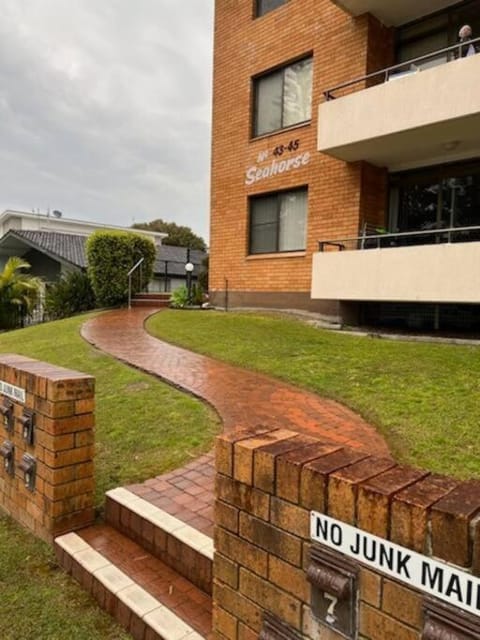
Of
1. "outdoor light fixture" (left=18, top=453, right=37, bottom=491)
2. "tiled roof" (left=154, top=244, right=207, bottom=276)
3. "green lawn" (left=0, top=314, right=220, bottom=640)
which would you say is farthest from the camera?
"tiled roof" (left=154, top=244, right=207, bottom=276)

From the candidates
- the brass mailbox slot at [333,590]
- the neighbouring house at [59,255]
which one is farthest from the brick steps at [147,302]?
the brass mailbox slot at [333,590]

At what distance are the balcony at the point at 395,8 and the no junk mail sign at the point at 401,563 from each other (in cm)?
1159

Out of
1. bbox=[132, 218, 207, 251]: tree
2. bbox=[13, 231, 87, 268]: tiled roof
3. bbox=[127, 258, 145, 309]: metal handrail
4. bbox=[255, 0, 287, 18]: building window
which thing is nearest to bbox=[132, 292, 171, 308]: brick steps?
bbox=[127, 258, 145, 309]: metal handrail

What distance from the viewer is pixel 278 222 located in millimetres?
12516

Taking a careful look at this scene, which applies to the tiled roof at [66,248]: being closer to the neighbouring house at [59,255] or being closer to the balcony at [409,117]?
the neighbouring house at [59,255]

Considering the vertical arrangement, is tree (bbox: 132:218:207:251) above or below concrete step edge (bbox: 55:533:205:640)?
above

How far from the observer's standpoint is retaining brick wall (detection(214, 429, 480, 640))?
4.22 ft

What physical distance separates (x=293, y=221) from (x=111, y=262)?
7102mm

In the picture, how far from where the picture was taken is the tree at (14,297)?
17203mm

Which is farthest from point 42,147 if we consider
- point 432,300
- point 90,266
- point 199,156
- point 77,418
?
point 77,418

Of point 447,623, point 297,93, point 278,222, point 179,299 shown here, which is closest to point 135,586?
point 447,623

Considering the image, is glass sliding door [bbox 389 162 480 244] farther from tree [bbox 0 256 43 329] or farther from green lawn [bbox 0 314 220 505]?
tree [bbox 0 256 43 329]

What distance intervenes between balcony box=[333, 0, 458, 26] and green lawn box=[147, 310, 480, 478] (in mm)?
7076

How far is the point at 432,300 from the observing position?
8.57 m
